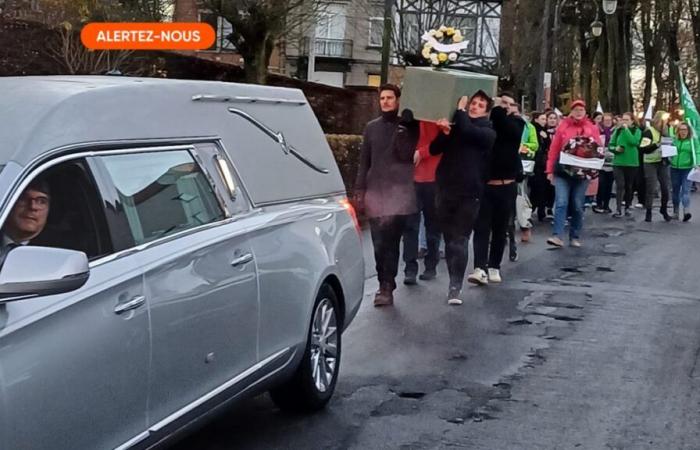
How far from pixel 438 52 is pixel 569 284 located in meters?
3.08

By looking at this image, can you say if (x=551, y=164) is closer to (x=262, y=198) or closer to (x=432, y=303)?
(x=432, y=303)

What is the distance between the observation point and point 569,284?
11586mm

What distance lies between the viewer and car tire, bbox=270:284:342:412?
638 centimetres

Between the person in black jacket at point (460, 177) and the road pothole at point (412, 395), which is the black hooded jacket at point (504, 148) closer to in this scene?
the person in black jacket at point (460, 177)

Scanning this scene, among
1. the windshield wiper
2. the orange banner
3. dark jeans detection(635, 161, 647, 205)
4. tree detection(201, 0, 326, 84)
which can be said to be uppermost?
tree detection(201, 0, 326, 84)

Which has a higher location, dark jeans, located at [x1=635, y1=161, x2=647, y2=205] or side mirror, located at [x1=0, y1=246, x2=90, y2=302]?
side mirror, located at [x1=0, y1=246, x2=90, y2=302]

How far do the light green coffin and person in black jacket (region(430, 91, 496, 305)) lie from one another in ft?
1.06

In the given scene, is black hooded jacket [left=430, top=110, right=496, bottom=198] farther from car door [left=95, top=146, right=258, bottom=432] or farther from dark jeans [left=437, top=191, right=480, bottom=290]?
car door [left=95, top=146, right=258, bottom=432]

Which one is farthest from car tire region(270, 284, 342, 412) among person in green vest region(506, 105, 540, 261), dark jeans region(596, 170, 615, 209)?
dark jeans region(596, 170, 615, 209)

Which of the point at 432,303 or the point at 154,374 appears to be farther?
the point at 432,303

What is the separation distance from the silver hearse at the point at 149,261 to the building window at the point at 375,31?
45.5 metres

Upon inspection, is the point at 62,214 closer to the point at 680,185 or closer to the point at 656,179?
the point at 680,185

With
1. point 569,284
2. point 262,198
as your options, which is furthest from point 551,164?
point 262,198

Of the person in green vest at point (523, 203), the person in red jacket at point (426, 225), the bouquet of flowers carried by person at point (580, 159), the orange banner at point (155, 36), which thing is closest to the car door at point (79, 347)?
the orange banner at point (155, 36)
